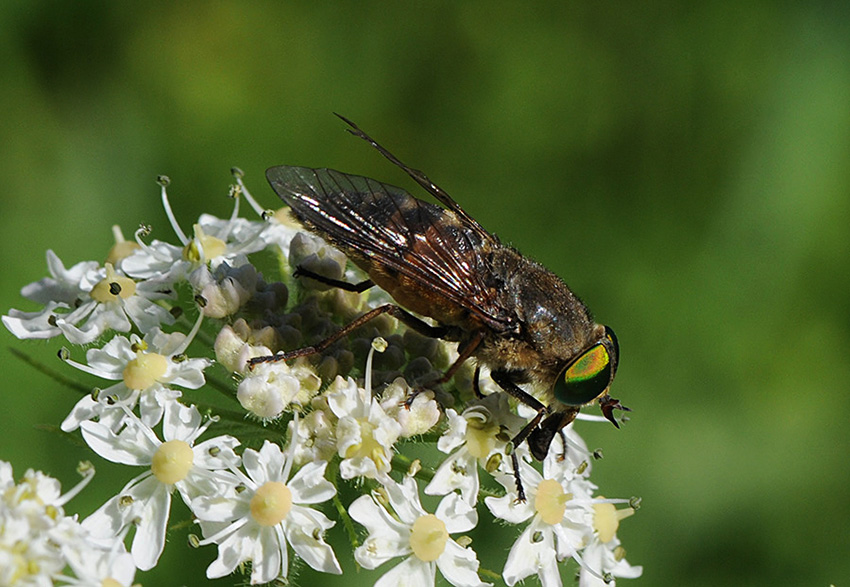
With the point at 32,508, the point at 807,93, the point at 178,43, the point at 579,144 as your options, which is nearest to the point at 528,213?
the point at 579,144

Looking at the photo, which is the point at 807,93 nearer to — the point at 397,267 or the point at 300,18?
the point at 300,18

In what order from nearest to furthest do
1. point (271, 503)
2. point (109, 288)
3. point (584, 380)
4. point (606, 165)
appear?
point (271, 503) → point (584, 380) → point (109, 288) → point (606, 165)

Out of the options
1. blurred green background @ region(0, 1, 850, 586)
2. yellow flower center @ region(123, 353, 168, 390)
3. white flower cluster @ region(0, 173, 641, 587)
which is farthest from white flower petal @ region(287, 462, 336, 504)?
blurred green background @ region(0, 1, 850, 586)

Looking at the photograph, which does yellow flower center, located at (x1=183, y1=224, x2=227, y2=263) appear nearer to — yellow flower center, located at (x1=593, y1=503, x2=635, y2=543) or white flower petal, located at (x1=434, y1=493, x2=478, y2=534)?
white flower petal, located at (x1=434, y1=493, x2=478, y2=534)

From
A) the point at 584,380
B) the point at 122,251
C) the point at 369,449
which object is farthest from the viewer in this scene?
the point at 122,251

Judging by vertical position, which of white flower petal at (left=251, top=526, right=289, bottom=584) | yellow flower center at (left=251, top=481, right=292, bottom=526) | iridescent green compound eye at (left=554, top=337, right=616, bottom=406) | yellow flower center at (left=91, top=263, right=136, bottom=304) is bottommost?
white flower petal at (left=251, top=526, right=289, bottom=584)

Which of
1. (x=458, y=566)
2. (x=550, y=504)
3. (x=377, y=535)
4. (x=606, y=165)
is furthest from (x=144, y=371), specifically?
(x=606, y=165)

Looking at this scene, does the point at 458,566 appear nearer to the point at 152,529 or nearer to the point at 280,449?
the point at 280,449

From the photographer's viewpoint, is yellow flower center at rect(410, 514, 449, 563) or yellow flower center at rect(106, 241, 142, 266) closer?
yellow flower center at rect(410, 514, 449, 563)
